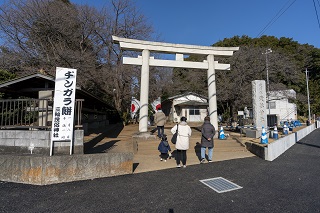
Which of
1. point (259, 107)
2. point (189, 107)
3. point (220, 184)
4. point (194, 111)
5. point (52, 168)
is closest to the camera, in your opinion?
point (220, 184)

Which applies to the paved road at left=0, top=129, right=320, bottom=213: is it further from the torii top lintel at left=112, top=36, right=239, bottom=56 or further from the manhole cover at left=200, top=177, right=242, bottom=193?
the torii top lintel at left=112, top=36, right=239, bottom=56

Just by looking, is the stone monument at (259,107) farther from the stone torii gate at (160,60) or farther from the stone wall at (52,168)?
the stone wall at (52,168)

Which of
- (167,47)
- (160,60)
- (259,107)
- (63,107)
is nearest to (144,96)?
(160,60)

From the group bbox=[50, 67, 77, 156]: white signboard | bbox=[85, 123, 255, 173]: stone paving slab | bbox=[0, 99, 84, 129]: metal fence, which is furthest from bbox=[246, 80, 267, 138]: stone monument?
bbox=[50, 67, 77, 156]: white signboard

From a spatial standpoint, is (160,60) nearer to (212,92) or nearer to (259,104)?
(212,92)

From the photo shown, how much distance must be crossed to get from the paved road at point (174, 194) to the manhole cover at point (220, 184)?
15cm

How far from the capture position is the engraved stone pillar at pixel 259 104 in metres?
11.2

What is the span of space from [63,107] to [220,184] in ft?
15.0

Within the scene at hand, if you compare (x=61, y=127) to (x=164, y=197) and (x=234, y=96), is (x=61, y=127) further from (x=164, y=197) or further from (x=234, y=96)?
(x=234, y=96)

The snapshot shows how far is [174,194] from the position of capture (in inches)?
153

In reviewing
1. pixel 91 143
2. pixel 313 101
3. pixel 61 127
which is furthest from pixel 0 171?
pixel 313 101

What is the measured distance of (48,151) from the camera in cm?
552

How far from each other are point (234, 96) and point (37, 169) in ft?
67.2

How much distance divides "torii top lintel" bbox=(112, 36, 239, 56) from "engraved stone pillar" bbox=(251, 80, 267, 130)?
263 centimetres
